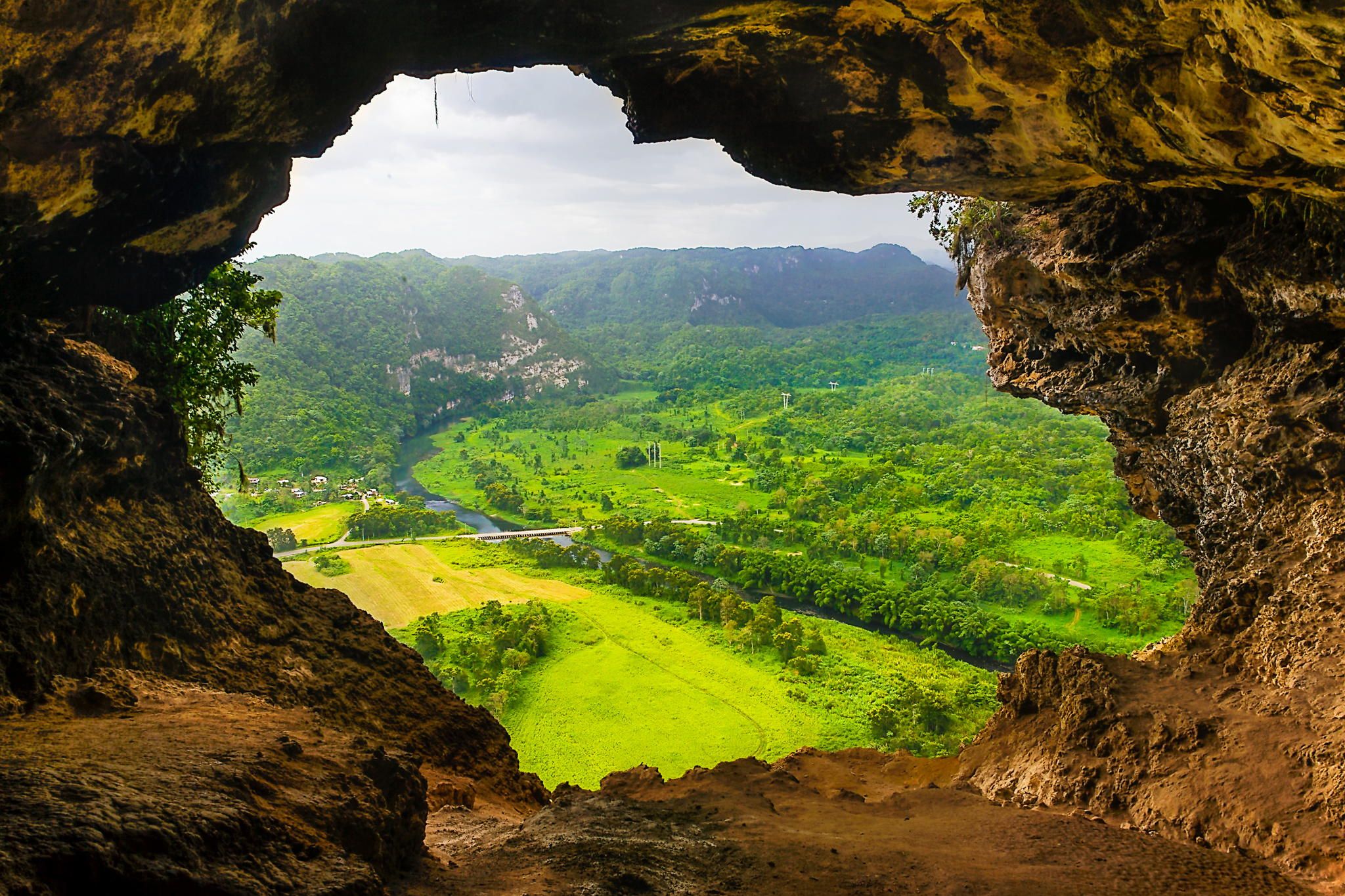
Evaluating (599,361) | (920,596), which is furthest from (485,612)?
(599,361)

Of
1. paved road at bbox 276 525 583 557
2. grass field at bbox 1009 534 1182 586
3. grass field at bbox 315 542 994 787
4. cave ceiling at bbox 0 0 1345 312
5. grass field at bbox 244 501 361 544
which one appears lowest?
grass field at bbox 315 542 994 787

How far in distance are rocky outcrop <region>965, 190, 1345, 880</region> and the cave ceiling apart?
1473 millimetres

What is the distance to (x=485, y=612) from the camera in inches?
1428

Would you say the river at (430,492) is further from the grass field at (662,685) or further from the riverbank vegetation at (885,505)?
the grass field at (662,685)

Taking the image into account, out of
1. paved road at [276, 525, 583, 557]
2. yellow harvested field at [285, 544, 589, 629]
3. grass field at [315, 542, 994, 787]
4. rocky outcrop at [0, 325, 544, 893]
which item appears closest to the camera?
rocky outcrop at [0, 325, 544, 893]

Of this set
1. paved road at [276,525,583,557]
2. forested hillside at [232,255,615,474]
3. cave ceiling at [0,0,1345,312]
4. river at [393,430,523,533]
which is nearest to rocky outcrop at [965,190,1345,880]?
cave ceiling at [0,0,1345,312]

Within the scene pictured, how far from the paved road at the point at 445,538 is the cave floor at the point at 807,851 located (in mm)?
44747

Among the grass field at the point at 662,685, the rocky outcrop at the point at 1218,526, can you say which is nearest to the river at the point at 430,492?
the grass field at the point at 662,685

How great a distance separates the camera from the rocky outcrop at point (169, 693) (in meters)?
4.09

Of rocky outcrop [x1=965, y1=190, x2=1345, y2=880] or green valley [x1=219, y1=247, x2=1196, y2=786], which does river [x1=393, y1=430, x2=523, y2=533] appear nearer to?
green valley [x1=219, y1=247, x2=1196, y2=786]

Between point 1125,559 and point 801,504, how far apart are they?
22380 millimetres

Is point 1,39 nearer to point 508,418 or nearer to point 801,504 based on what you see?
point 801,504

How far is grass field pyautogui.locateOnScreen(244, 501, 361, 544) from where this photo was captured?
51.9m

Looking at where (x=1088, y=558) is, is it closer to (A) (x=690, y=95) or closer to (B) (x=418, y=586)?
(B) (x=418, y=586)
